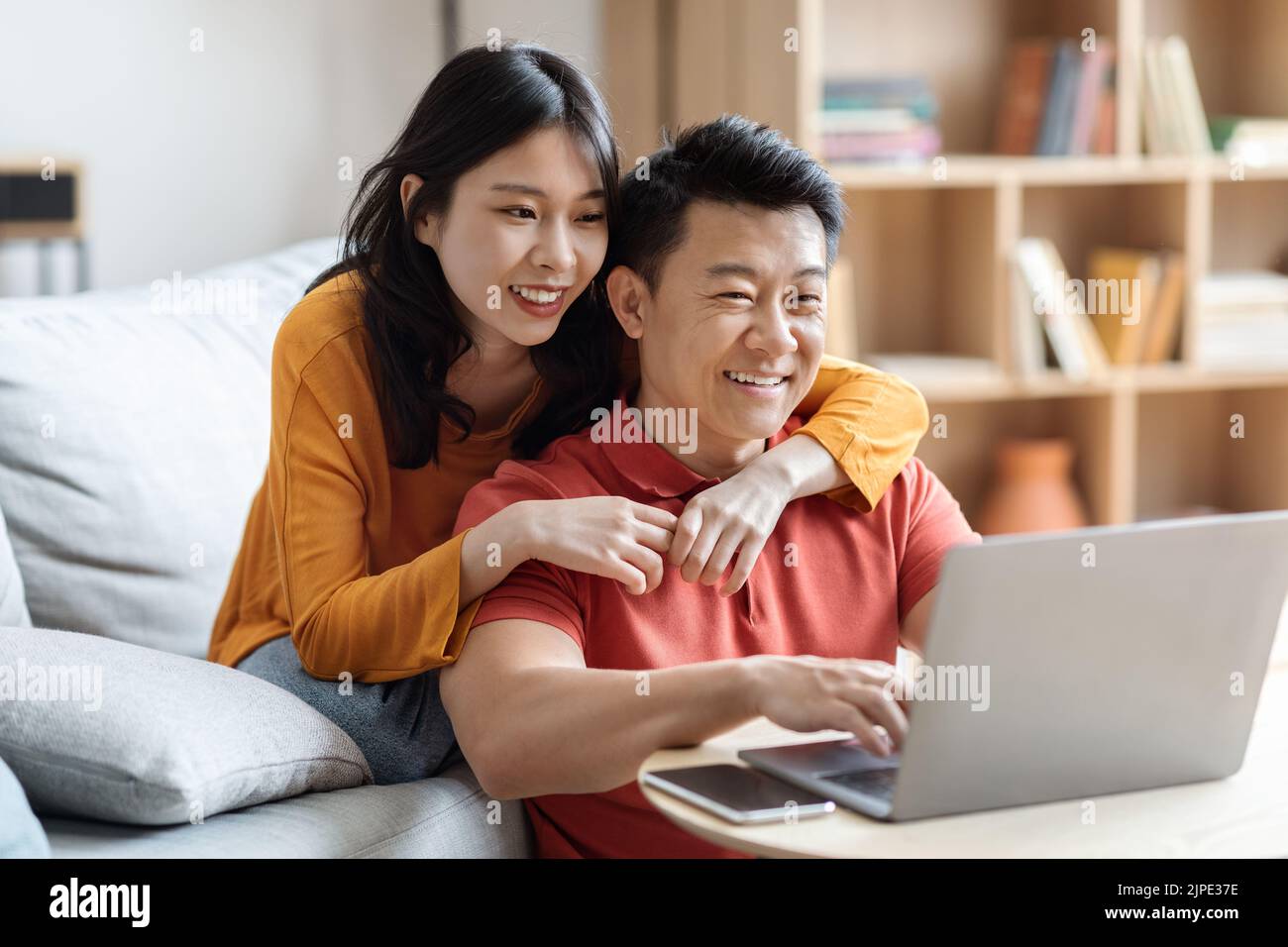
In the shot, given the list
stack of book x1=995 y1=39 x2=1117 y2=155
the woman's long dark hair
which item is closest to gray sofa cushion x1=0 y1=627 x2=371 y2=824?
the woman's long dark hair

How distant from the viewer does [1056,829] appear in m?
1.01

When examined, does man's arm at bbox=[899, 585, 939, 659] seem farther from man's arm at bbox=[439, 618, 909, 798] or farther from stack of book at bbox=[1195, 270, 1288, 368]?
stack of book at bbox=[1195, 270, 1288, 368]

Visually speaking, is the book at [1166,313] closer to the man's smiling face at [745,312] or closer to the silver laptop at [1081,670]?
the man's smiling face at [745,312]

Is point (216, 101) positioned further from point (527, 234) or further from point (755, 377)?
point (755, 377)

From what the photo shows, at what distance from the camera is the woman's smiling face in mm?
1456

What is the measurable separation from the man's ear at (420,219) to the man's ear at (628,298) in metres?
0.19

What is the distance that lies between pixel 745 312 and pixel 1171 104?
1.99 meters

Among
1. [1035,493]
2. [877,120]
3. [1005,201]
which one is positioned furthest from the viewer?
[1035,493]

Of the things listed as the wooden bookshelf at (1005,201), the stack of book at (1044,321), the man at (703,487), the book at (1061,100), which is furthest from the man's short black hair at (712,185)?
the book at (1061,100)

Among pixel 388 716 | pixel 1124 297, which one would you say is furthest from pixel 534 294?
pixel 1124 297

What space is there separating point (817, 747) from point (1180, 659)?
28 centimetres

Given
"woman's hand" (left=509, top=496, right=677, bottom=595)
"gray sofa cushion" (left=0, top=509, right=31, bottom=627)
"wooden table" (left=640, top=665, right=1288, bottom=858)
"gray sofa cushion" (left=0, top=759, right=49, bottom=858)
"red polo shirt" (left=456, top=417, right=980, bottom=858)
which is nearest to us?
"wooden table" (left=640, top=665, right=1288, bottom=858)

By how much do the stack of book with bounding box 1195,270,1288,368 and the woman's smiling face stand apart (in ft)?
6.81

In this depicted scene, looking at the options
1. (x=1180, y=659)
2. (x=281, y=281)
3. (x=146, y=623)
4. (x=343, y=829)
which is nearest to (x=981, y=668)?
(x=1180, y=659)
